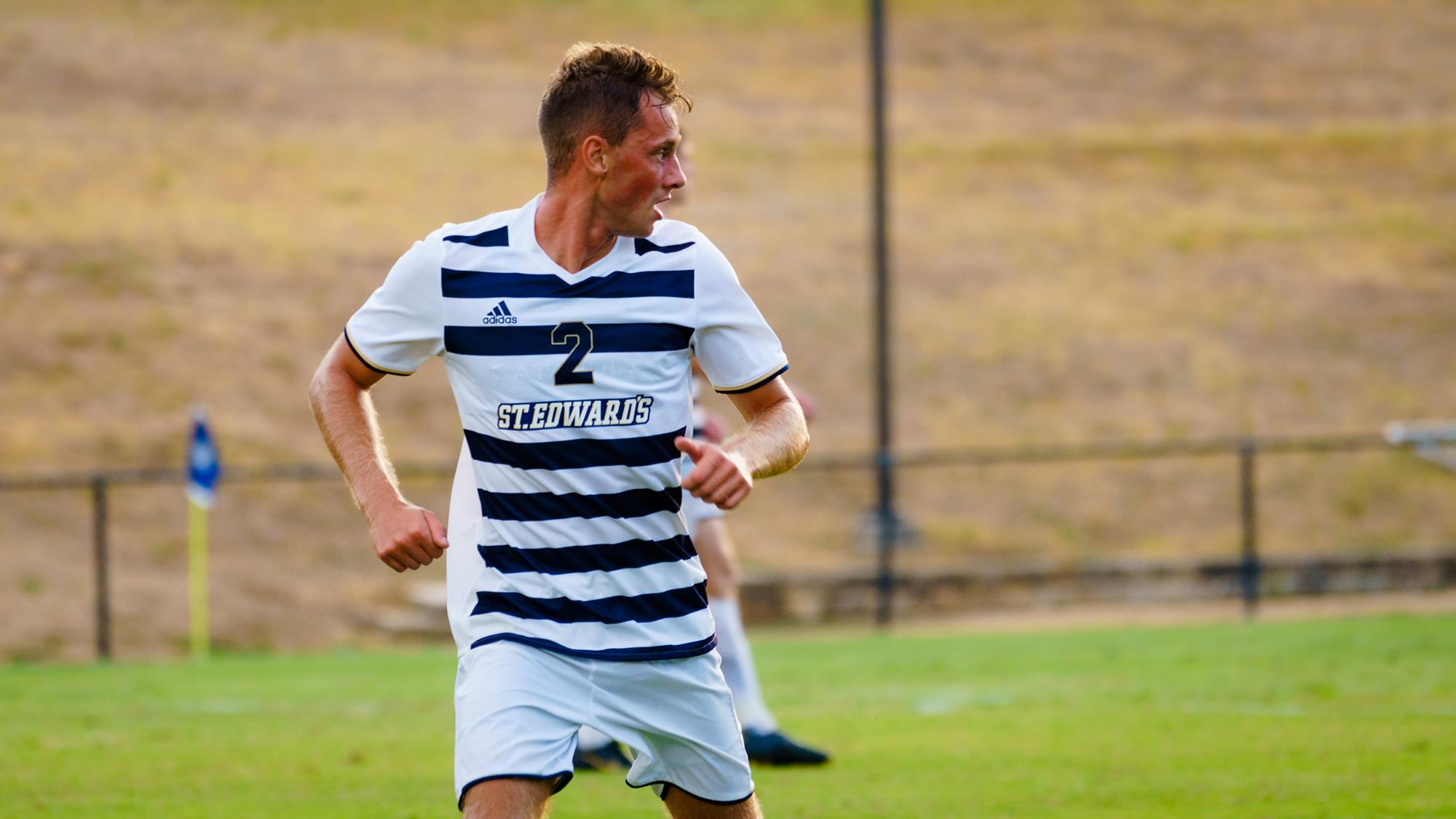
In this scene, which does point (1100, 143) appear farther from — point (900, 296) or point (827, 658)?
point (827, 658)

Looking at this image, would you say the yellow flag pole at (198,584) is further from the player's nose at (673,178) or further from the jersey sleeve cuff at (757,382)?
the player's nose at (673,178)

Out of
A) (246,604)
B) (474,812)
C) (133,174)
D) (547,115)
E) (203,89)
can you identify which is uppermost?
(203,89)

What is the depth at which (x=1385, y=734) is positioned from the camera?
7.46 m

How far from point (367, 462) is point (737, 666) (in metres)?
3.37

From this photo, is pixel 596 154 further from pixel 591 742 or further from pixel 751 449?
pixel 591 742

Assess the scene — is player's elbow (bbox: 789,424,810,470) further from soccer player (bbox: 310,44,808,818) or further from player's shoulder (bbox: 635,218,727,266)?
player's shoulder (bbox: 635,218,727,266)

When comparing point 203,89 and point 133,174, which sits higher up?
point 203,89

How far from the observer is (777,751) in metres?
Result: 6.98

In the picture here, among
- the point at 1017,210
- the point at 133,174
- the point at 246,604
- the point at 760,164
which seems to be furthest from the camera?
the point at 760,164

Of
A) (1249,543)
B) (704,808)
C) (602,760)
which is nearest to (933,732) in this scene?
(602,760)

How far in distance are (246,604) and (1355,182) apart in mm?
26312

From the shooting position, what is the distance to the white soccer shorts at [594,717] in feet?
11.8

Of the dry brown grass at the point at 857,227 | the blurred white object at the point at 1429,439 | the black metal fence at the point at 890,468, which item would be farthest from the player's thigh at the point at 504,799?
the dry brown grass at the point at 857,227

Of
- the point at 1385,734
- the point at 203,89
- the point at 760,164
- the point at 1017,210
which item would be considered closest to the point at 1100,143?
the point at 1017,210
